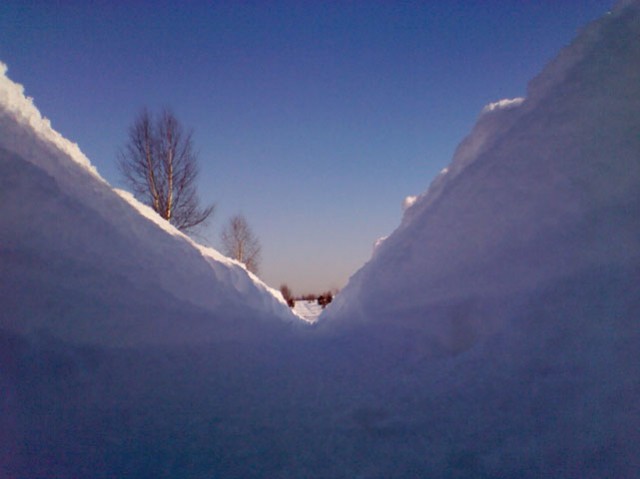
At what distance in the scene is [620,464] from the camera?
7.15 ft

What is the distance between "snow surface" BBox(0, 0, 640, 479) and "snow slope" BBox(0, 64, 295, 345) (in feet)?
0.05

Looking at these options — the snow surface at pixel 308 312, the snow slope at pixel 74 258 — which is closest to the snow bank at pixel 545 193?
the snow slope at pixel 74 258

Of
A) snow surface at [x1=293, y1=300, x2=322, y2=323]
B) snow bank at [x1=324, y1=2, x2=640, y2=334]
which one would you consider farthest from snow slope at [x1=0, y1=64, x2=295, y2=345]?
snow surface at [x1=293, y1=300, x2=322, y2=323]

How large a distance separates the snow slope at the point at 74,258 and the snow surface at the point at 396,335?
17 millimetres

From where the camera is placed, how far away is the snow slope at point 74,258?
316cm

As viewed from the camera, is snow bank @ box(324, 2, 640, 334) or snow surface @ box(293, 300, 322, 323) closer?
snow bank @ box(324, 2, 640, 334)

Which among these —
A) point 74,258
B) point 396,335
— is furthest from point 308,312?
point 74,258

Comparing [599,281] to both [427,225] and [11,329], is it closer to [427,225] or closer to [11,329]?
[427,225]

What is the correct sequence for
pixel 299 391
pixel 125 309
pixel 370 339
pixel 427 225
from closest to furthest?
pixel 299 391 < pixel 125 309 < pixel 370 339 < pixel 427 225

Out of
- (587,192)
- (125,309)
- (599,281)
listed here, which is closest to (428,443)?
(599,281)

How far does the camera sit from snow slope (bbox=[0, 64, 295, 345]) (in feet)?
10.4

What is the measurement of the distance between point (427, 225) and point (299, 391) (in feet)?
7.04

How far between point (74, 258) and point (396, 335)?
2795 millimetres

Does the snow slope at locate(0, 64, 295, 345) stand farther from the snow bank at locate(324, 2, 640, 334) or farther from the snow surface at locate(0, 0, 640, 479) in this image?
the snow bank at locate(324, 2, 640, 334)
